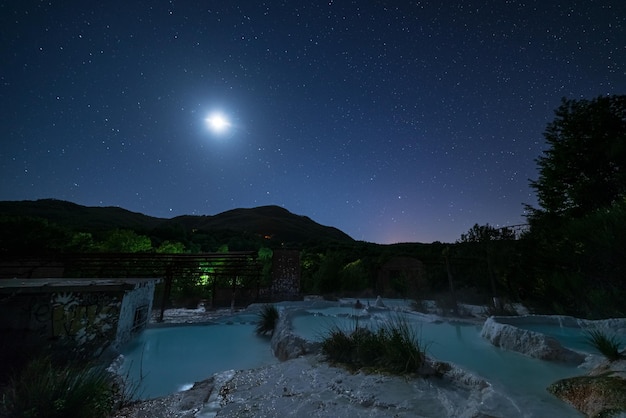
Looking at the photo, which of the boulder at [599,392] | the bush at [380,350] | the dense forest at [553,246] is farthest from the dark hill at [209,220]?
the boulder at [599,392]

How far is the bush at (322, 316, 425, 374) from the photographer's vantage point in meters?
4.48

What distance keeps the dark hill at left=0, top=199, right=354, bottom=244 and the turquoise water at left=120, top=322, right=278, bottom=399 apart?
29649 millimetres

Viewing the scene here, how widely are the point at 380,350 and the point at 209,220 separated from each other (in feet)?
264

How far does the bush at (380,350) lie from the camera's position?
4.48 meters

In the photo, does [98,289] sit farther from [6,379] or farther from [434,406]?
[434,406]

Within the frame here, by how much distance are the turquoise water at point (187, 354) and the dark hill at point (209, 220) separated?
29.6 m

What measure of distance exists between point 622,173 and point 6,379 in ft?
63.0

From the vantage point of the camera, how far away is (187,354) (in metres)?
7.83

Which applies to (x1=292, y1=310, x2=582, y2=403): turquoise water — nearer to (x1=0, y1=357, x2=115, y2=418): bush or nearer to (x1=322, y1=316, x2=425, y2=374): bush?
(x1=322, y1=316, x2=425, y2=374): bush

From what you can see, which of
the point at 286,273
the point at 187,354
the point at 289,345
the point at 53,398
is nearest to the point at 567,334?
the point at 289,345

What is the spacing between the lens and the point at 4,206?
40875 mm

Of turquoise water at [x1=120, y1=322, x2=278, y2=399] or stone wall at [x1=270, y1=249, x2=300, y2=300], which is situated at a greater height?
stone wall at [x1=270, y1=249, x2=300, y2=300]

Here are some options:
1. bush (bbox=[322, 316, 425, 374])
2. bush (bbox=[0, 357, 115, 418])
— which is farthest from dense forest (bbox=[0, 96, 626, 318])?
bush (bbox=[0, 357, 115, 418])

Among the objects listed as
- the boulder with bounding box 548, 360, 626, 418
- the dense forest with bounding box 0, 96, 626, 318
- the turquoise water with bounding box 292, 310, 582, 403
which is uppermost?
the dense forest with bounding box 0, 96, 626, 318
